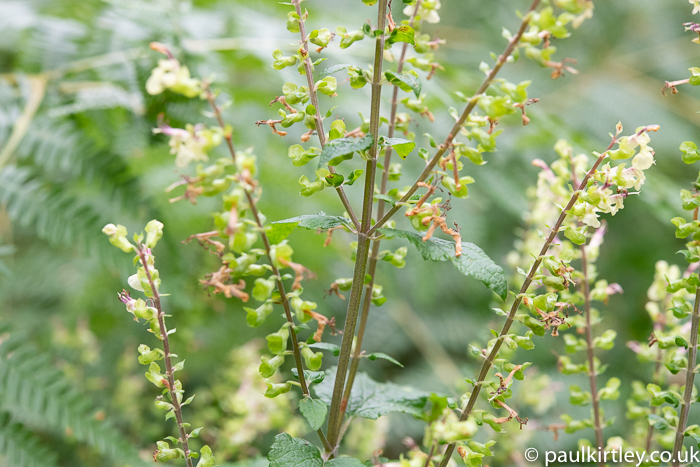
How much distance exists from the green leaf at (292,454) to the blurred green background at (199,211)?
0.47 meters

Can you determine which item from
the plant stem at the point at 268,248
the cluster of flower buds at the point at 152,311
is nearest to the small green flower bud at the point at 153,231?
the cluster of flower buds at the point at 152,311

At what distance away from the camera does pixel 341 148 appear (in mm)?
493

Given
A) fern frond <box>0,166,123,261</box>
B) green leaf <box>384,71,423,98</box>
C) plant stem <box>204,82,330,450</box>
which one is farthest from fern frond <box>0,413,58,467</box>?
green leaf <box>384,71,423,98</box>

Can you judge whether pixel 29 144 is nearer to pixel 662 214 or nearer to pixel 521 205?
pixel 521 205

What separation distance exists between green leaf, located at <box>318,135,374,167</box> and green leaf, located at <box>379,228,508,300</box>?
94 mm

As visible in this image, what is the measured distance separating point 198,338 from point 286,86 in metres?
1.27

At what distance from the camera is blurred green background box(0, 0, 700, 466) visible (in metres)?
1.17

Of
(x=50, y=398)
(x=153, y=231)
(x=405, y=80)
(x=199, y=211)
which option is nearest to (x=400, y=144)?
(x=405, y=80)

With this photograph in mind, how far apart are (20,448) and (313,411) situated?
0.71 meters

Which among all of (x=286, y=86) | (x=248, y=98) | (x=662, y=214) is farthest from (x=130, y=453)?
(x=662, y=214)

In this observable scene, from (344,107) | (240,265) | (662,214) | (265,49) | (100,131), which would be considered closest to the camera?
(240,265)

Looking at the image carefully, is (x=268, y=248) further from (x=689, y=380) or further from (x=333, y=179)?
(x=689, y=380)

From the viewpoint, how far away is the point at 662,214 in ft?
3.54

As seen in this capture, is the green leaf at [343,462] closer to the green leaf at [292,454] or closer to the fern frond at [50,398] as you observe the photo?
the green leaf at [292,454]
